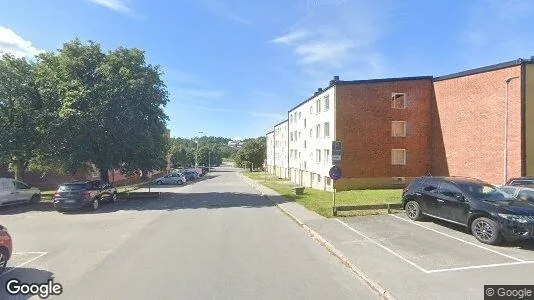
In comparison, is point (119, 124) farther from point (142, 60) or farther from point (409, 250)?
point (409, 250)

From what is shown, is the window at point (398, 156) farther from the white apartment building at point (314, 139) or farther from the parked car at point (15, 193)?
the parked car at point (15, 193)

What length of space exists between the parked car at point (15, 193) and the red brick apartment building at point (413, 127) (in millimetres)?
21620

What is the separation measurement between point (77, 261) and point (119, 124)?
15920 millimetres

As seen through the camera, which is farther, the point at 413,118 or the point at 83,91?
the point at 413,118

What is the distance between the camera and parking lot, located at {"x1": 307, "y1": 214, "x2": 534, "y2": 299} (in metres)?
7.69

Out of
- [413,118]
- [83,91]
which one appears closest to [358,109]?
[413,118]

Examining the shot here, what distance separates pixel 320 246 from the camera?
11766 millimetres

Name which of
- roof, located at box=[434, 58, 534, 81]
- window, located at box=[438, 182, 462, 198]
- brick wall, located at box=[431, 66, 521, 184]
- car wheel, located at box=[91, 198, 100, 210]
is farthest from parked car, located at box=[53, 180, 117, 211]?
roof, located at box=[434, 58, 534, 81]

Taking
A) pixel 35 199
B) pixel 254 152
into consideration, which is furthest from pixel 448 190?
pixel 254 152

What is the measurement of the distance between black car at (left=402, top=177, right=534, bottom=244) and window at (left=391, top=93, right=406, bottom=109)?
19028mm

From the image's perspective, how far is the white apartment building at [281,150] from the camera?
64875mm

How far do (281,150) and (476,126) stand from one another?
44.2 m
